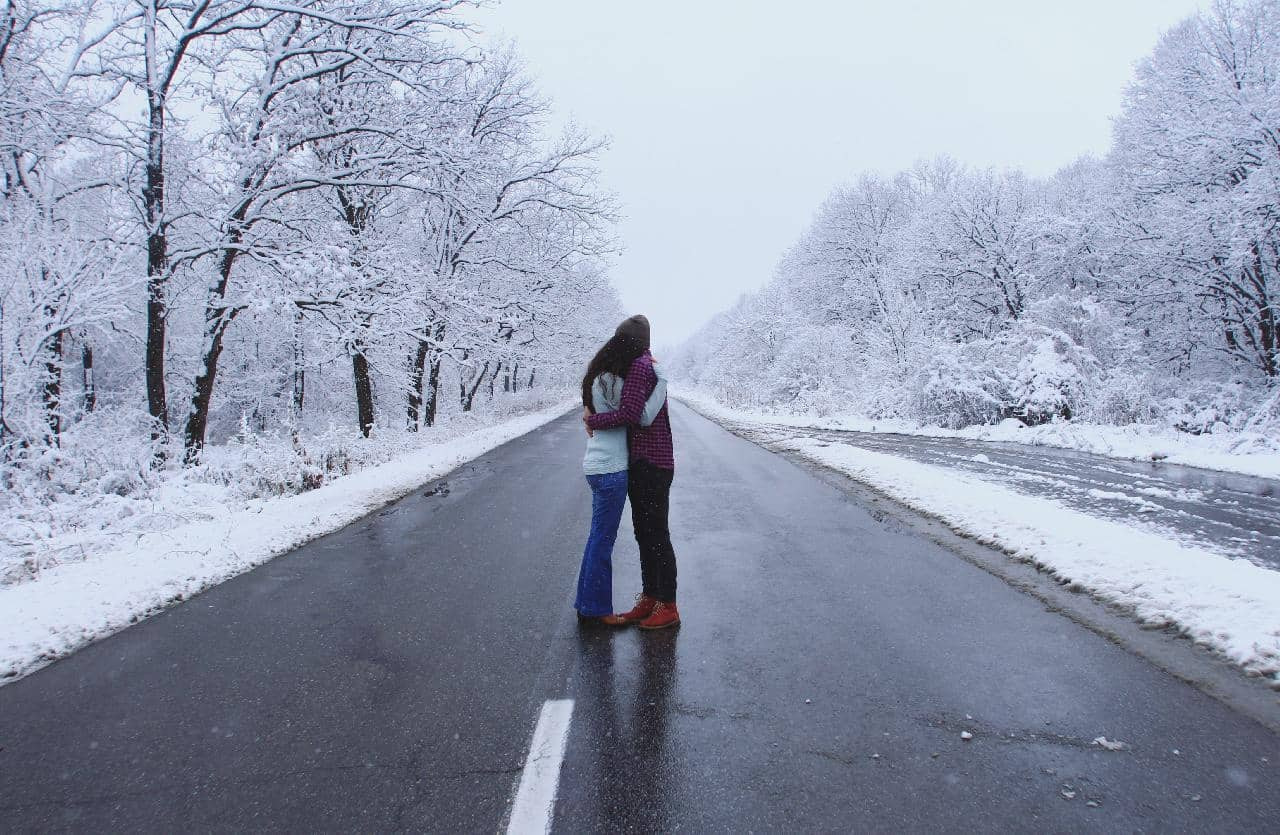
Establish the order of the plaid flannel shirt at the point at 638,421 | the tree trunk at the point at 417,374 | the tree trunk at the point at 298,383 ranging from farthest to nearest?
the tree trunk at the point at 298,383 < the tree trunk at the point at 417,374 < the plaid flannel shirt at the point at 638,421

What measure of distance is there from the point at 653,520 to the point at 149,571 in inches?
183

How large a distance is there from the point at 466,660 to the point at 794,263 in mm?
43625

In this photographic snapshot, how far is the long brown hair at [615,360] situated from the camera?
13.6ft

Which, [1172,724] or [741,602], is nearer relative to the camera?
[1172,724]

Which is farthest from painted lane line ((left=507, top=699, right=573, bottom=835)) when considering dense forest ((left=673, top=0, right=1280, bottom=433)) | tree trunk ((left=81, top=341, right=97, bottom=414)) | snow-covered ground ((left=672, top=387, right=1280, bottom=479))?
tree trunk ((left=81, top=341, right=97, bottom=414))

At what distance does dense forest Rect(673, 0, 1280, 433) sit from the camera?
15.8 m

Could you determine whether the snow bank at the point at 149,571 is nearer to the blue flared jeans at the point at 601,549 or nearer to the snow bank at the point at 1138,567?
the blue flared jeans at the point at 601,549

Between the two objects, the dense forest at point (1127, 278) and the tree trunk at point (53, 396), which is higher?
the dense forest at point (1127, 278)

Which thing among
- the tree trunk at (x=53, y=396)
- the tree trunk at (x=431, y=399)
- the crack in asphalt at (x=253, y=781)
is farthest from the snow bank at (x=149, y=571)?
the tree trunk at (x=431, y=399)

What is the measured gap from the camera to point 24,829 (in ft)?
7.38

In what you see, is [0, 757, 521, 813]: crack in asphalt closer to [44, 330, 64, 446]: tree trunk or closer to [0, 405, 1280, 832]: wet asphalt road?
[0, 405, 1280, 832]: wet asphalt road

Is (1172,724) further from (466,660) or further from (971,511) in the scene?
(971,511)

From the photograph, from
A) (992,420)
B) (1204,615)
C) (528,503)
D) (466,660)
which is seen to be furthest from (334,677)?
(992,420)

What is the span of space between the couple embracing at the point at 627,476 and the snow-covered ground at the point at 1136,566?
3.44 metres
